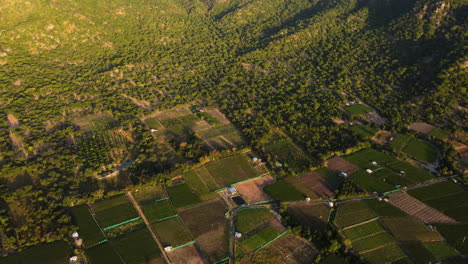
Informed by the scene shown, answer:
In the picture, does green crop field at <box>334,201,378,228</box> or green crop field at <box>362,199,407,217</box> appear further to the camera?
green crop field at <box>362,199,407,217</box>

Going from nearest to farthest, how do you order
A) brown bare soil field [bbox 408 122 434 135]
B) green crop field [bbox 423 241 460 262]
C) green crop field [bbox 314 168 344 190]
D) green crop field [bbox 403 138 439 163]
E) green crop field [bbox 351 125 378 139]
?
green crop field [bbox 423 241 460 262], green crop field [bbox 314 168 344 190], green crop field [bbox 403 138 439 163], green crop field [bbox 351 125 378 139], brown bare soil field [bbox 408 122 434 135]

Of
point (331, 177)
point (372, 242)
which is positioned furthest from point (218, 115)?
point (372, 242)

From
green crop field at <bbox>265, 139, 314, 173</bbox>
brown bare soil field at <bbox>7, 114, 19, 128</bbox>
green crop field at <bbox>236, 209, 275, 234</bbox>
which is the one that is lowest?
brown bare soil field at <bbox>7, 114, 19, 128</bbox>

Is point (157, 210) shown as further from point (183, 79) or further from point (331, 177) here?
point (183, 79)

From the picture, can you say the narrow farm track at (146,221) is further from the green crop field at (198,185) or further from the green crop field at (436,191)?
the green crop field at (436,191)

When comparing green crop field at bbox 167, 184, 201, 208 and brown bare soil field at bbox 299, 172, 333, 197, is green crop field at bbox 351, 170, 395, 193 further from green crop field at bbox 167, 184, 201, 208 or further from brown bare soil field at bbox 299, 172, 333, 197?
green crop field at bbox 167, 184, 201, 208

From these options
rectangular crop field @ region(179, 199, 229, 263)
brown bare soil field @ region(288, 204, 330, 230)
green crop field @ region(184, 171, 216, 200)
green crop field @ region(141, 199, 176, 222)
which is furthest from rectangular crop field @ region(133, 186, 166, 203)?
brown bare soil field @ region(288, 204, 330, 230)
